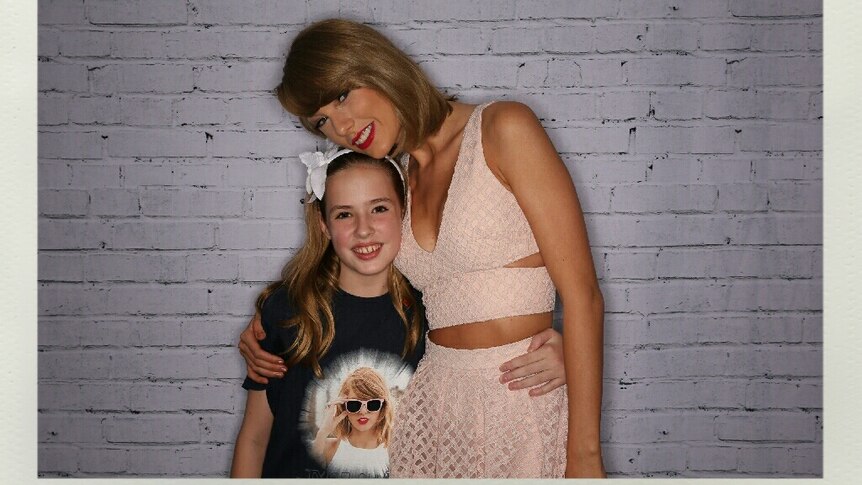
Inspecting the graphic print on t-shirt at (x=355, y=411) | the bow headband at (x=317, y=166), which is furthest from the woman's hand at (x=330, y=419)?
the bow headband at (x=317, y=166)

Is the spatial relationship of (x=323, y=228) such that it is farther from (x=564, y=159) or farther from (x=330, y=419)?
(x=564, y=159)

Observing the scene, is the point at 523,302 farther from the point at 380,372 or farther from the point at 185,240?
the point at 185,240

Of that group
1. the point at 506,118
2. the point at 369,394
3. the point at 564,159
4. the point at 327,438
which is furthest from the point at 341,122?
the point at 327,438

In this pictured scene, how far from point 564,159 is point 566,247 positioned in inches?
12.5

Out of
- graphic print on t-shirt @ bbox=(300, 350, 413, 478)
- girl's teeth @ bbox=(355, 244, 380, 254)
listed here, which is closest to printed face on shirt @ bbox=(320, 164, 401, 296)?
girl's teeth @ bbox=(355, 244, 380, 254)

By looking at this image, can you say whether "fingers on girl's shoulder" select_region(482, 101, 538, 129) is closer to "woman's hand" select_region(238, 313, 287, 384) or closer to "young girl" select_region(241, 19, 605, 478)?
"young girl" select_region(241, 19, 605, 478)

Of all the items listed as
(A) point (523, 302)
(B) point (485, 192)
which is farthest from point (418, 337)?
(B) point (485, 192)

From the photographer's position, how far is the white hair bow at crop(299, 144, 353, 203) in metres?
2.06

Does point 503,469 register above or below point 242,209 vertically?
below

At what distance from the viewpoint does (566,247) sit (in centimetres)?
187

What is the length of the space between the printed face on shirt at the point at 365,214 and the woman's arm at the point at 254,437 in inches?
18.8

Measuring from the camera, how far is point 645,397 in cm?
214

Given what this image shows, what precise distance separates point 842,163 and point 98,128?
6.36 ft

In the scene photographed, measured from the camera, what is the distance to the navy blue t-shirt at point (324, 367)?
2.09 m
